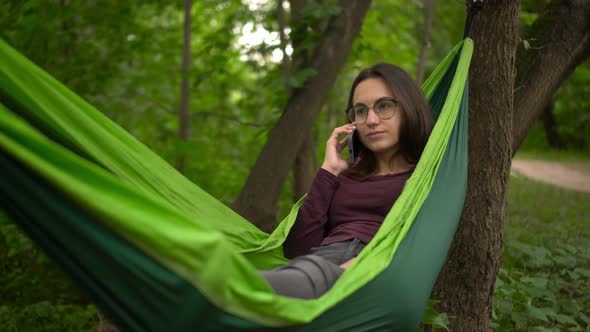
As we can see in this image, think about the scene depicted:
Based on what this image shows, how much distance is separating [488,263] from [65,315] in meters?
2.17

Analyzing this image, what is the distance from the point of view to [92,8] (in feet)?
12.1

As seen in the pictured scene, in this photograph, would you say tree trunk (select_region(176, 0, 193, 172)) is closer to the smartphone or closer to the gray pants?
the smartphone

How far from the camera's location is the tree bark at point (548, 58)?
8.94 feet

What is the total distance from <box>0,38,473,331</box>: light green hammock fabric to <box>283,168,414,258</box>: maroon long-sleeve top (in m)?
0.22

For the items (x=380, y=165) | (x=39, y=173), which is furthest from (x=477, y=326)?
(x=39, y=173)

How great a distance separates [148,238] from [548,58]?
2348mm

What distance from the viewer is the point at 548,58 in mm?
2766

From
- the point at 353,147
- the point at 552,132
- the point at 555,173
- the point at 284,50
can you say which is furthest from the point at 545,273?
the point at 552,132

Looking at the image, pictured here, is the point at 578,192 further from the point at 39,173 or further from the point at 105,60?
the point at 39,173

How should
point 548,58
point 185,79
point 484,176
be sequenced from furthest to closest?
point 185,79 < point 548,58 < point 484,176

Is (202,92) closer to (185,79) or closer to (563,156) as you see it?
(185,79)

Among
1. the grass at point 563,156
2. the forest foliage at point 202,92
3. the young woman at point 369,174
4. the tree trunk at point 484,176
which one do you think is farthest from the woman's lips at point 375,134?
the grass at point 563,156

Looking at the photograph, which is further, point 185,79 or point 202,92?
point 202,92

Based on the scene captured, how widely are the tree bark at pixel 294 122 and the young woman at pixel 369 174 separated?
1.43 meters
